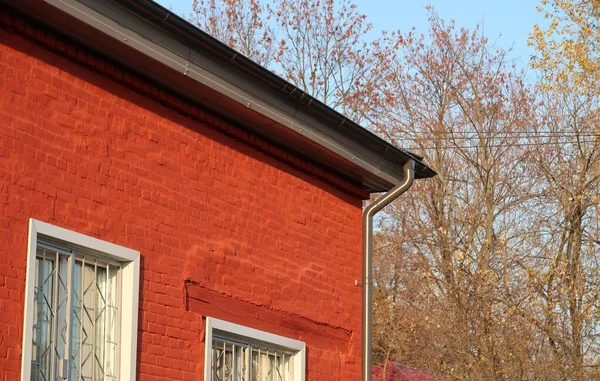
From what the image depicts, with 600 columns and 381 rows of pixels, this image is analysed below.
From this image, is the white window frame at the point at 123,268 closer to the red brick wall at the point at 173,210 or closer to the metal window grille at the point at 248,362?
the red brick wall at the point at 173,210

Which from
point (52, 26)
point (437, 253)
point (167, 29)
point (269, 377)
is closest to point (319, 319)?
point (269, 377)

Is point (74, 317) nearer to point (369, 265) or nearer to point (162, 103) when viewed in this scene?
point (162, 103)

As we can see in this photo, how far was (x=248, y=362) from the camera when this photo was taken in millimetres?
8062

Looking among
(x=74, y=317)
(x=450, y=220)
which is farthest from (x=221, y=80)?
(x=450, y=220)

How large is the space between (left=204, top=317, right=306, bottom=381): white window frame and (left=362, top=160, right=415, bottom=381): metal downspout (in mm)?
1008

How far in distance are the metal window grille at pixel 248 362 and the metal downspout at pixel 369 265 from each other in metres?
1.07

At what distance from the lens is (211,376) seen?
766 centimetres

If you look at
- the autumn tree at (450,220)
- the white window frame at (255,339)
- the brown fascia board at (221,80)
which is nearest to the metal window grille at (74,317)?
the white window frame at (255,339)

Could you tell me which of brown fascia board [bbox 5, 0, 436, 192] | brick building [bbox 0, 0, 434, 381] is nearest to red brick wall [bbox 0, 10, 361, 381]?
brick building [bbox 0, 0, 434, 381]

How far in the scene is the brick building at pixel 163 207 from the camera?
6211 millimetres

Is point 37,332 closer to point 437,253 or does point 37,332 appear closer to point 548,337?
point 548,337

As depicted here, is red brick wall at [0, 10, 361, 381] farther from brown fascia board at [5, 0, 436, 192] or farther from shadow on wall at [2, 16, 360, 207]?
brown fascia board at [5, 0, 436, 192]

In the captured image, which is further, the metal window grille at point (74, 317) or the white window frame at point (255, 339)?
the white window frame at point (255, 339)

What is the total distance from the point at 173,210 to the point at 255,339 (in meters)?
1.38
